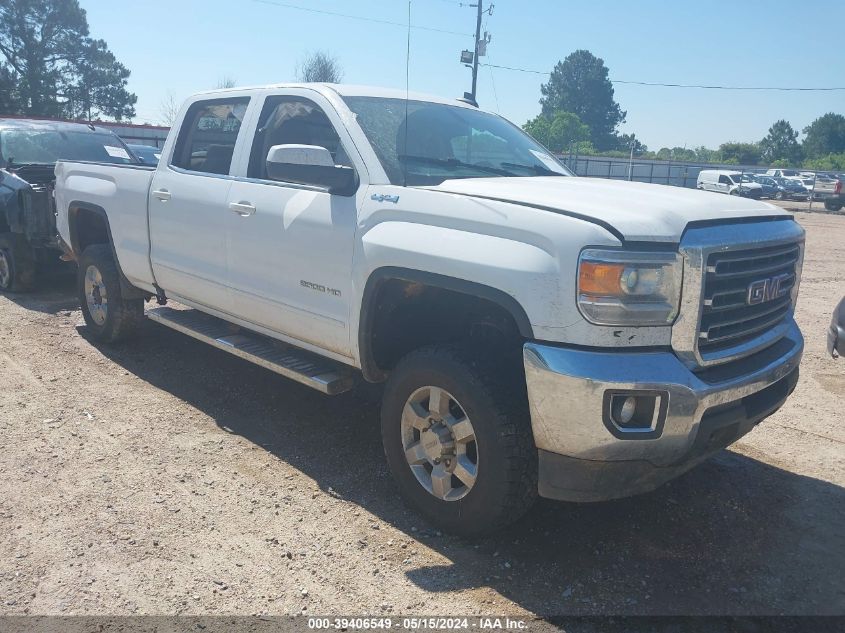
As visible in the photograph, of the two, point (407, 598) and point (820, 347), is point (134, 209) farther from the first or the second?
point (820, 347)

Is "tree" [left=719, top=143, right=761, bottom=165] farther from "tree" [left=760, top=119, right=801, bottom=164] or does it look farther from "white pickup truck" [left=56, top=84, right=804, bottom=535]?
"white pickup truck" [left=56, top=84, right=804, bottom=535]

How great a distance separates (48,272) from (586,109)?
112 metres

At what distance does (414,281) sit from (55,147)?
25.1 ft

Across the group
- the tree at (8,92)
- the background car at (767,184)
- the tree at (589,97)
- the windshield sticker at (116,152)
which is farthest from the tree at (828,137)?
the windshield sticker at (116,152)

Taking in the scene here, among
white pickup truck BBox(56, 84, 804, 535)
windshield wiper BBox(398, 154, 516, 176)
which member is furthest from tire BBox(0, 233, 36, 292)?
windshield wiper BBox(398, 154, 516, 176)

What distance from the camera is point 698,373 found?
3041 millimetres

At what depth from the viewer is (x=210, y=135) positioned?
5168mm

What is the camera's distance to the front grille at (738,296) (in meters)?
3.02

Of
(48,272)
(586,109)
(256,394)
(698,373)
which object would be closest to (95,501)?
(256,394)

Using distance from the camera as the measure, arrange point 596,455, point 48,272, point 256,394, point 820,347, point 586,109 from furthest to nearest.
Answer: point 586,109 < point 48,272 < point 820,347 < point 256,394 < point 596,455

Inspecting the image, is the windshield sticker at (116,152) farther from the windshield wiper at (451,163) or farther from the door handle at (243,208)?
the windshield wiper at (451,163)

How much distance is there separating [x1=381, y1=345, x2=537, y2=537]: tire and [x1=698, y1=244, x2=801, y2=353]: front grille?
0.86 meters

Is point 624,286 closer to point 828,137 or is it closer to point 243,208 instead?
Answer: point 243,208

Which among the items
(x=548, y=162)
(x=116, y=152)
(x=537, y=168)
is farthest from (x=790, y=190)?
(x=537, y=168)
